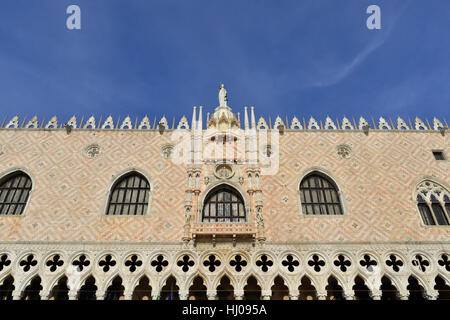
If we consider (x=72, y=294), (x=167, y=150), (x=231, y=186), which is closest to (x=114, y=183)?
(x=167, y=150)

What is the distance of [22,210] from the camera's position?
1223 centimetres

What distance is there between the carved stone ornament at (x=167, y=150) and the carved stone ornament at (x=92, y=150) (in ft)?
9.25

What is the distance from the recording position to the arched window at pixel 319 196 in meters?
12.3

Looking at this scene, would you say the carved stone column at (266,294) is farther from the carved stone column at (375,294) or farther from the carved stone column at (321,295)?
the carved stone column at (375,294)

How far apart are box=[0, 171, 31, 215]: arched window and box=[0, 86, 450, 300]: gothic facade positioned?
52 mm

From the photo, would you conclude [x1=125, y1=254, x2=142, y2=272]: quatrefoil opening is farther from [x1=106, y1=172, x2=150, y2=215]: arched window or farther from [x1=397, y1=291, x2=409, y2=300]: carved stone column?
[x1=397, y1=291, x2=409, y2=300]: carved stone column

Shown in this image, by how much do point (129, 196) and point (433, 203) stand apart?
40.4 feet

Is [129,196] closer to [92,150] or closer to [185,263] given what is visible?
[92,150]

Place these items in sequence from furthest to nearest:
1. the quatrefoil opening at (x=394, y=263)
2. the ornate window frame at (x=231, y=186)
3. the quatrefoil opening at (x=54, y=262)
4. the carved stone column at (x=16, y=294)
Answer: the ornate window frame at (x=231, y=186)
the quatrefoil opening at (x=394, y=263)
the quatrefoil opening at (x=54, y=262)
the carved stone column at (x=16, y=294)

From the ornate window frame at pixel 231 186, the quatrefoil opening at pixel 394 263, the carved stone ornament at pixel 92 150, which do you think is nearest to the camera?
the quatrefoil opening at pixel 394 263

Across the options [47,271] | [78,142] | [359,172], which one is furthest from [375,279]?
[78,142]

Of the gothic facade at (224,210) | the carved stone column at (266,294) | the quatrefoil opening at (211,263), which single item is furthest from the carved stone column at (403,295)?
the quatrefoil opening at (211,263)

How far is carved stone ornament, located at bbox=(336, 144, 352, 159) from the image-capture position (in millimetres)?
13555
